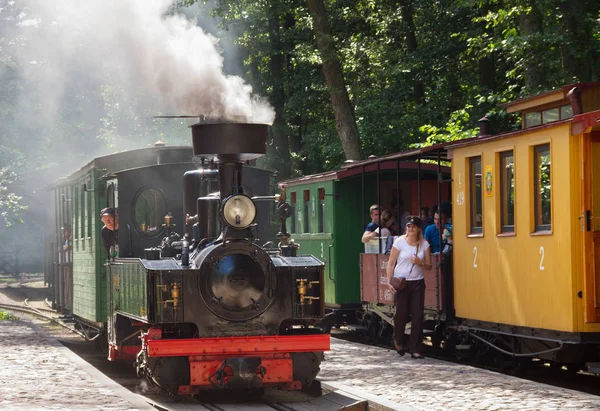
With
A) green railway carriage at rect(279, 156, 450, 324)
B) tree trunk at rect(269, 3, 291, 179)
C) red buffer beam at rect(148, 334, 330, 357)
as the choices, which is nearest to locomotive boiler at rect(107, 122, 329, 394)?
red buffer beam at rect(148, 334, 330, 357)

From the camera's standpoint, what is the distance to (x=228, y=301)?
11609 millimetres

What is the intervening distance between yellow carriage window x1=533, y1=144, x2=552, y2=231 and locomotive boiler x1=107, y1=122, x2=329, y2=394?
2.44 meters


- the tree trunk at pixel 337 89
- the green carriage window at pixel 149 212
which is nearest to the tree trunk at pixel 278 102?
the tree trunk at pixel 337 89

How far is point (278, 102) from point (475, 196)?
23100 millimetres

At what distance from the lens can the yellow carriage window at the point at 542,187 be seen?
1237 cm

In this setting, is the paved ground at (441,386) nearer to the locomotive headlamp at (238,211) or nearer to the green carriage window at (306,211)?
the locomotive headlamp at (238,211)

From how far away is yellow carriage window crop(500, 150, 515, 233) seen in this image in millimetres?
13227

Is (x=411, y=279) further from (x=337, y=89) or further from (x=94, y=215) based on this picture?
(x=337, y=89)

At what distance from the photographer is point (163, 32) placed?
17125 millimetres

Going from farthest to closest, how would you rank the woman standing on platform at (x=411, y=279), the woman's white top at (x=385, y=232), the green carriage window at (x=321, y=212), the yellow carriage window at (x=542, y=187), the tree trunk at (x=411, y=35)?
the tree trunk at (x=411, y=35), the green carriage window at (x=321, y=212), the woman's white top at (x=385, y=232), the woman standing on platform at (x=411, y=279), the yellow carriage window at (x=542, y=187)

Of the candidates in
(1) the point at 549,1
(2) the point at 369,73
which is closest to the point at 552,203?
(1) the point at 549,1

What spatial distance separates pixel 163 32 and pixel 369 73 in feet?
50.4

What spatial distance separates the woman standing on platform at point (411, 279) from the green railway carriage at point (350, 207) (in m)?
3.60

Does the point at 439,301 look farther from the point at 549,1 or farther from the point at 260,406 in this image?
the point at 549,1
